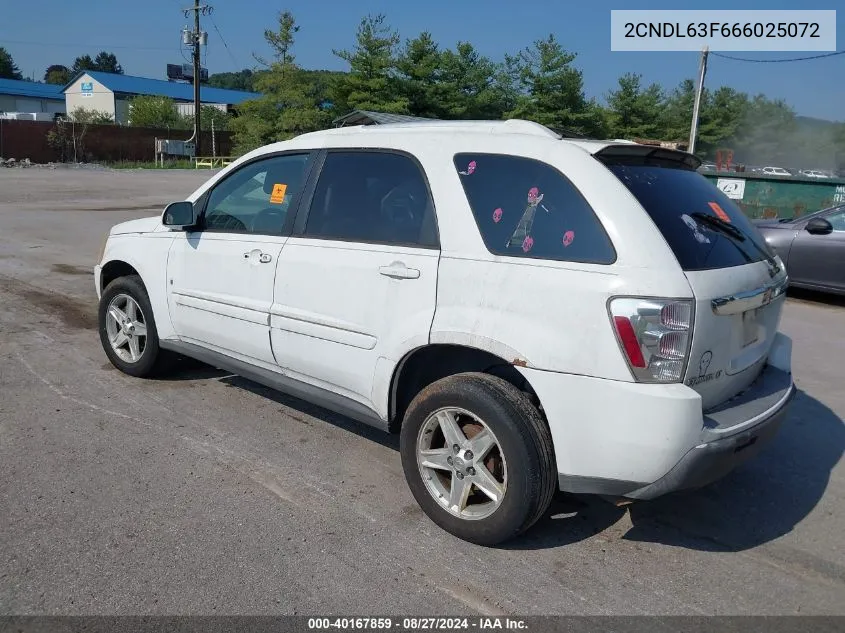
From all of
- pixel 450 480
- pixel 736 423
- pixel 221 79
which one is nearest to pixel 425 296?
pixel 450 480

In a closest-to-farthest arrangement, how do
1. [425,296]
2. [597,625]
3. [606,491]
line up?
[597,625]
[606,491]
[425,296]

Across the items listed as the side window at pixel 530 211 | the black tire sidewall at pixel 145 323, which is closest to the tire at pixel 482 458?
the side window at pixel 530 211

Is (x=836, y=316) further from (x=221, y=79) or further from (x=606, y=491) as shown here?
(x=221, y=79)

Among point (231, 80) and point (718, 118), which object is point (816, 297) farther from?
point (231, 80)

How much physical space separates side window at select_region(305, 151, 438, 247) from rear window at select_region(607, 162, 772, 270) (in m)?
0.96

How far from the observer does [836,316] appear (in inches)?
358

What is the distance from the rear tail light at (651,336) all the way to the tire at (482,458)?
0.52 meters

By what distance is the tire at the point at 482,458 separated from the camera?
124 inches

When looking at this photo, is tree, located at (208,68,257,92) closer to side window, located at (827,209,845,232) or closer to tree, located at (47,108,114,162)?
tree, located at (47,108,114,162)

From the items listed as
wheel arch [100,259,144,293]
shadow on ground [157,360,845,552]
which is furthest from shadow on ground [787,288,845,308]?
wheel arch [100,259,144,293]

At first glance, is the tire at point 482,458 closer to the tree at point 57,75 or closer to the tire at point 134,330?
the tire at point 134,330

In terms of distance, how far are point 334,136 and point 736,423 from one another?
259 cm

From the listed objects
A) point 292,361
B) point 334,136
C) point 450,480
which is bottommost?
point 450,480

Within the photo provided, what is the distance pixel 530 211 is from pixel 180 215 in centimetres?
250
